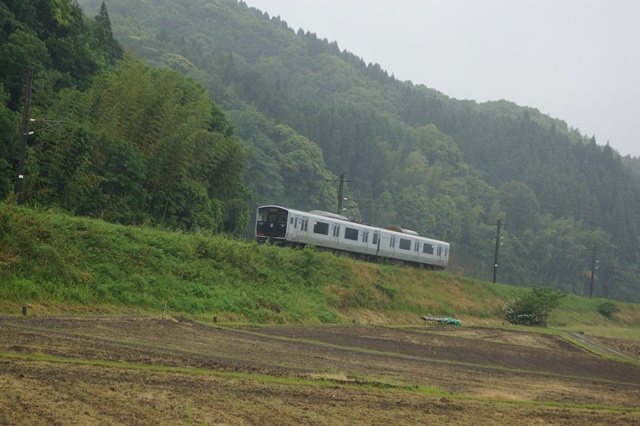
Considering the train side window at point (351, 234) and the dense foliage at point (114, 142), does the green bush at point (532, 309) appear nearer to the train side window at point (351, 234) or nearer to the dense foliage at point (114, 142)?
the train side window at point (351, 234)

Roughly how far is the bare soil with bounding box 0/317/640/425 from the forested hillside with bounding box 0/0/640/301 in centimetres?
1358

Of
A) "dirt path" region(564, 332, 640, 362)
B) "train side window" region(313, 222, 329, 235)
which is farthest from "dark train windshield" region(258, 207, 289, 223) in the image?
"dirt path" region(564, 332, 640, 362)

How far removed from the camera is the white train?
39.4 meters

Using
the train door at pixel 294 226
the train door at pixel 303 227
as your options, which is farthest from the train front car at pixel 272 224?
the train door at pixel 303 227

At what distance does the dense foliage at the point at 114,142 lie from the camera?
2986 cm

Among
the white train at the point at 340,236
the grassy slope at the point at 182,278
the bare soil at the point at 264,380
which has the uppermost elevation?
the white train at the point at 340,236

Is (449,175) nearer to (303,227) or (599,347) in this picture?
(303,227)

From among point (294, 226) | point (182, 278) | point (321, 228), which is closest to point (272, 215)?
point (294, 226)

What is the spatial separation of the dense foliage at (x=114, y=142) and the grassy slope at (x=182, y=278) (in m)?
4.82

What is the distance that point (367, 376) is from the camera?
15.6m

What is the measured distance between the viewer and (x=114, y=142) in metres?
32.7

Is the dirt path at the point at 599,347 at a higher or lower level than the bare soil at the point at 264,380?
lower

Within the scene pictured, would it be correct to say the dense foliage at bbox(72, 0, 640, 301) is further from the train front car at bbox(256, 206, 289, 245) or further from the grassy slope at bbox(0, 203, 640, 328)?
the grassy slope at bbox(0, 203, 640, 328)

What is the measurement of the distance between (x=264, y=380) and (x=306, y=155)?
7494 cm
